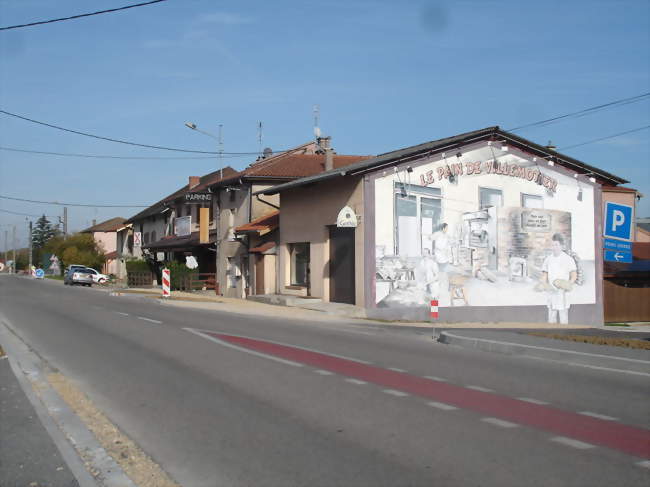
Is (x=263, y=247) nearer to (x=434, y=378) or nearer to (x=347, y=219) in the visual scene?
(x=347, y=219)

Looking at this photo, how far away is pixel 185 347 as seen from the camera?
528 inches

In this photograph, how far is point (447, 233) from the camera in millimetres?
25688

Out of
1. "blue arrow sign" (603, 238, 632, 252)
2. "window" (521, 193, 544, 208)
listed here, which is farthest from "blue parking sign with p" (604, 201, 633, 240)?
"window" (521, 193, 544, 208)

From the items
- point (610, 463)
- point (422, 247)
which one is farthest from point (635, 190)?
point (610, 463)

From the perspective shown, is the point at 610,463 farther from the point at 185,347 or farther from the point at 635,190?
the point at 635,190

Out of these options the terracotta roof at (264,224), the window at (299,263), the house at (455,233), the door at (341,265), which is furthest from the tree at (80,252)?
the door at (341,265)

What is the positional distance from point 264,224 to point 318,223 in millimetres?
5692

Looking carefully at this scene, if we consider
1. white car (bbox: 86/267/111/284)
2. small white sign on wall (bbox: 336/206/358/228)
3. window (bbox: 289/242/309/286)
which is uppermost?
small white sign on wall (bbox: 336/206/358/228)

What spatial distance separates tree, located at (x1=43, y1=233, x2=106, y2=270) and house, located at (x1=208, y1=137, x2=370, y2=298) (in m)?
41.0

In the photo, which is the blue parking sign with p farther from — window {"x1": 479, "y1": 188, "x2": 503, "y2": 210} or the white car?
the white car

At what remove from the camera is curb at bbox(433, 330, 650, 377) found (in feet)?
37.5

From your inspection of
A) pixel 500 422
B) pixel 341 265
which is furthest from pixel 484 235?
pixel 500 422

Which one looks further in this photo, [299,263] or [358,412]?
[299,263]

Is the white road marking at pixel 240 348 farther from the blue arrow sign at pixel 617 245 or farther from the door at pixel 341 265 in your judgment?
the blue arrow sign at pixel 617 245
